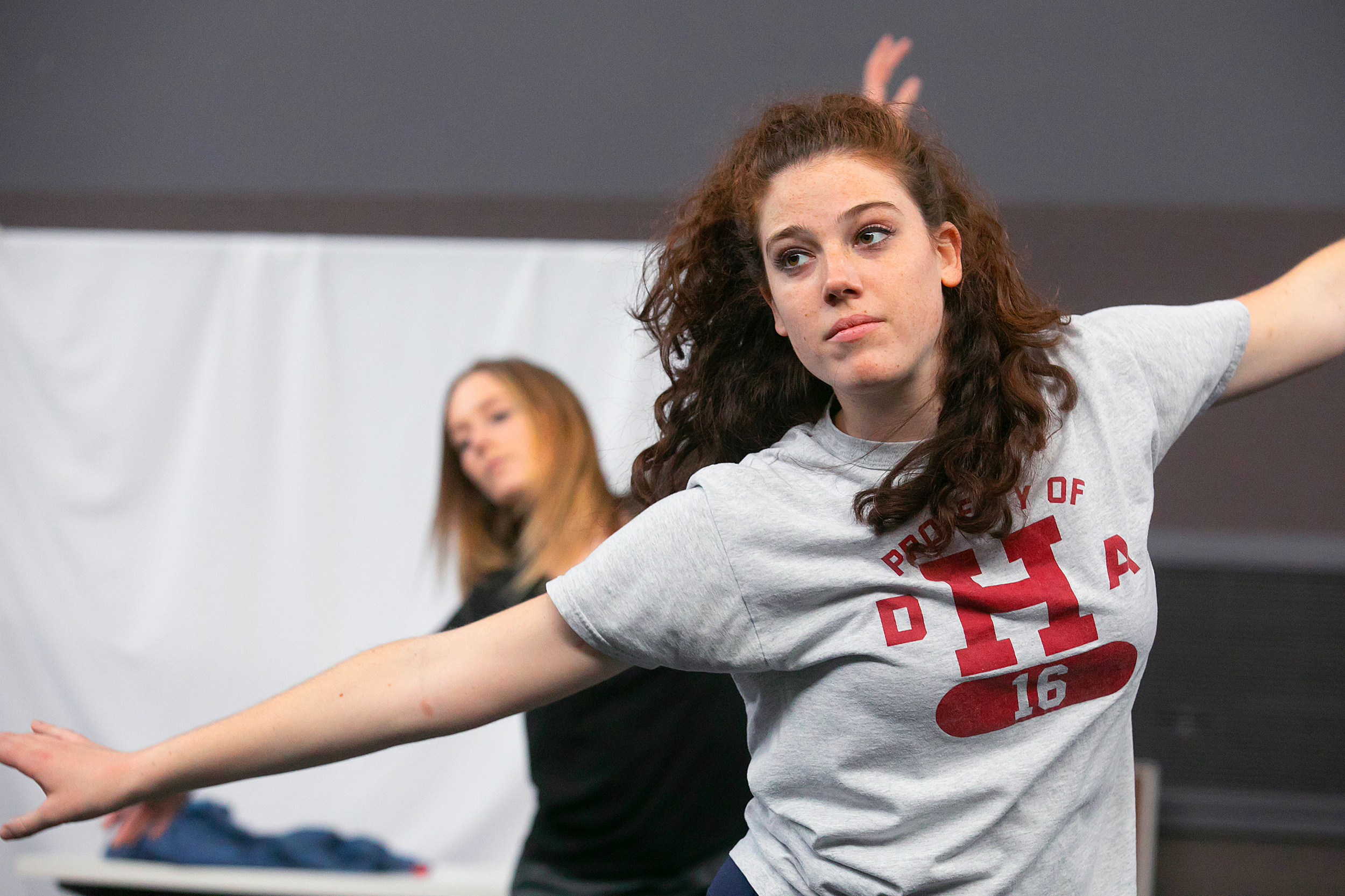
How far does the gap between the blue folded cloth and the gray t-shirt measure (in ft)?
6.55

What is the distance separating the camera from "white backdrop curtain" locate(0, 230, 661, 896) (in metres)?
2.60

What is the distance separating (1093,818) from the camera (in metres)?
0.90

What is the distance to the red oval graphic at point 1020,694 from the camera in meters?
0.83

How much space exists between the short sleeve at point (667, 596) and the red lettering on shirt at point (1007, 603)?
0.16m

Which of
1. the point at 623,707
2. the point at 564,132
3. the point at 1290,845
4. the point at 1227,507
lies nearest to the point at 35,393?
the point at 564,132

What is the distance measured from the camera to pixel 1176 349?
99 centimetres

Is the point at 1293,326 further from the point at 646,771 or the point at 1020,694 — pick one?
the point at 646,771

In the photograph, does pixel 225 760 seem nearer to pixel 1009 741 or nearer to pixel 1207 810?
pixel 1009 741

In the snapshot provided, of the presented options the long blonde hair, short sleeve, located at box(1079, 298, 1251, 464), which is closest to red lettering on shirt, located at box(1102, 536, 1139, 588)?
short sleeve, located at box(1079, 298, 1251, 464)

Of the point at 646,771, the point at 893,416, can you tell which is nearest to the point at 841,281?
the point at 893,416

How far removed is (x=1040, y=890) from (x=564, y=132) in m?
2.38

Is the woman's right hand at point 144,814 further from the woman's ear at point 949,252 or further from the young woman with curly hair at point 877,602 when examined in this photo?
the woman's ear at point 949,252

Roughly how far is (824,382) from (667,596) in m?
0.31

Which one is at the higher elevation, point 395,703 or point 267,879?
point 395,703
